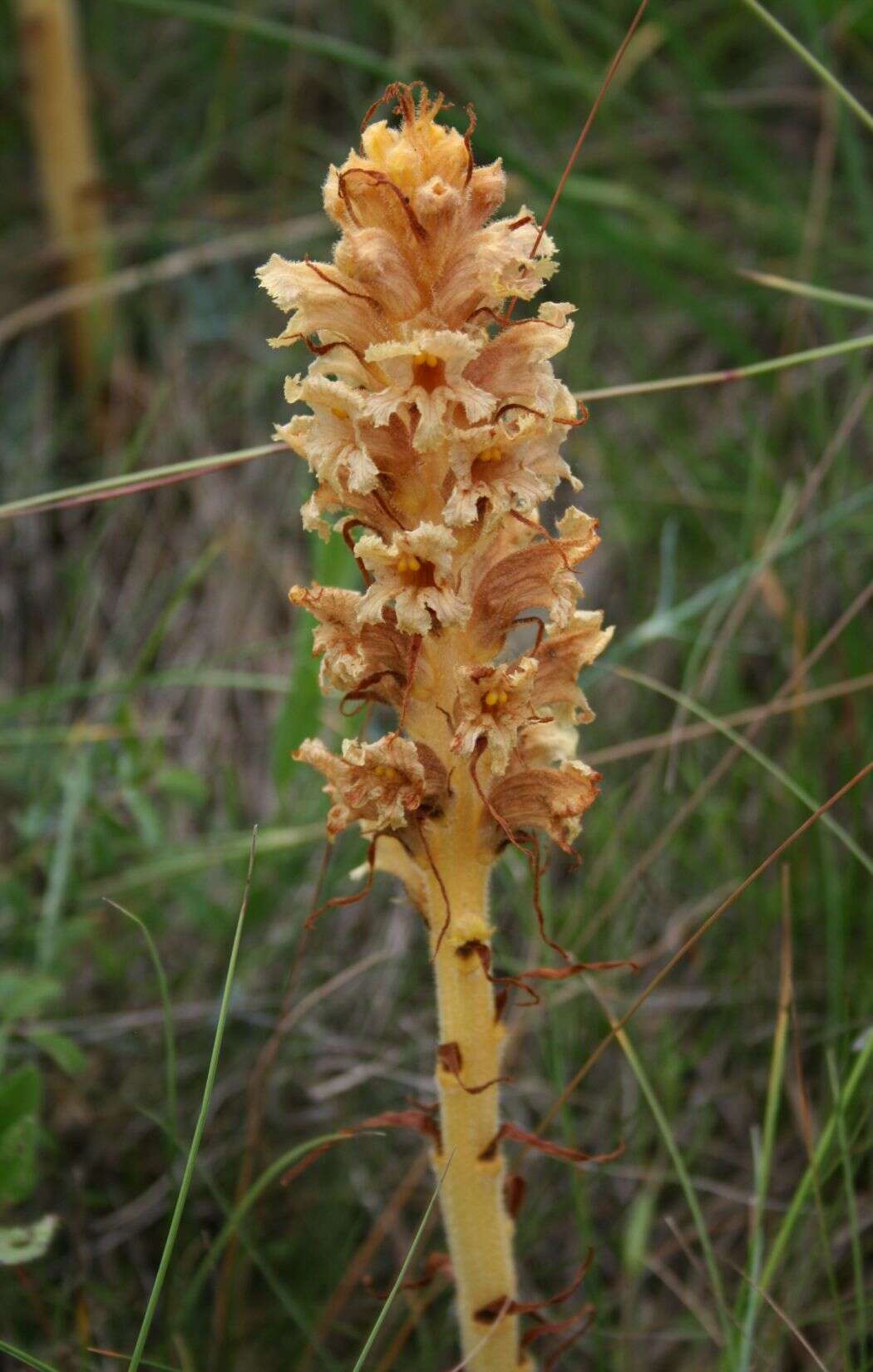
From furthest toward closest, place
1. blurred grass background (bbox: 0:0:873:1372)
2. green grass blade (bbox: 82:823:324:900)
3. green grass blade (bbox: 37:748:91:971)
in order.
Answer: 1. green grass blade (bbox: 82:823:324:900)
2. green grass blade (bbox: 37:748:91:971)
3. blurred grass background (bbox: 0:0:873:1372)

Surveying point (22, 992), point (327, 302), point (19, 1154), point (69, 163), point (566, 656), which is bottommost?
point (19, 1154)

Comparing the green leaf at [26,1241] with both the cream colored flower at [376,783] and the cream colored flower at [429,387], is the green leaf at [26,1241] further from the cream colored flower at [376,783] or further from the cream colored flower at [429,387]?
the cream colored flower at [429,387]

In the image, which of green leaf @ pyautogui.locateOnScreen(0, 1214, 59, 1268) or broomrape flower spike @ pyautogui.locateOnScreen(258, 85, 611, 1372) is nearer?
broomrape flower spike @ pyautogui.locateOnScreen(258, 85, 611, 1372)

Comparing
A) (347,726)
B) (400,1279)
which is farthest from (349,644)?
(347,726)

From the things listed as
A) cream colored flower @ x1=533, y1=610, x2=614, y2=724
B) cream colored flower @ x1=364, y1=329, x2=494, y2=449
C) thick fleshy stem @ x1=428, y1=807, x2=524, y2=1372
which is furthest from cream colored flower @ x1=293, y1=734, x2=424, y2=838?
cream colored flower @ x1=364, y1=329, x2=494, y2=449

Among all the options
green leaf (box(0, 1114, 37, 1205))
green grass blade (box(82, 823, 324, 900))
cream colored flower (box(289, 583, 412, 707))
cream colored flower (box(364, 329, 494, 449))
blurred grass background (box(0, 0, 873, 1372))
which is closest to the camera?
cream colored flower (box(364, 329, 494, 449))

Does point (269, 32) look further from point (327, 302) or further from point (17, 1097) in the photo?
point (17, 1097)

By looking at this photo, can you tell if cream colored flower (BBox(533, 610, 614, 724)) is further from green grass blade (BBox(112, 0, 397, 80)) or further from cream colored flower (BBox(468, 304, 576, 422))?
green grass blade (BBox(112, 0, 397, 80))
